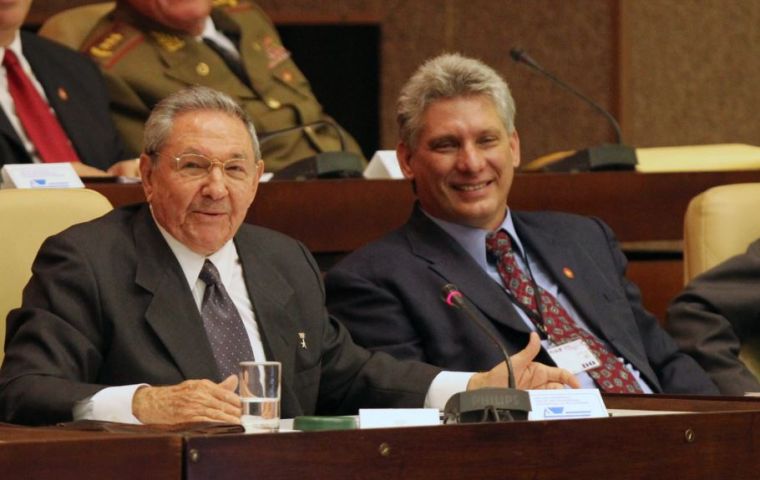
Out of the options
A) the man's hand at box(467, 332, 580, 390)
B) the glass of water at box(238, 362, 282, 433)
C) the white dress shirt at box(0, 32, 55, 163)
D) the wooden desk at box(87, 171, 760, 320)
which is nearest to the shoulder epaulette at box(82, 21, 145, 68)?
the white dress shirt at box(0, 32, 55, 163)

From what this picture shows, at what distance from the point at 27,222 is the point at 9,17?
1.37 meters

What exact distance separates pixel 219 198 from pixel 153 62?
6.16 feet

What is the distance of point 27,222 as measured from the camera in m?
2.84

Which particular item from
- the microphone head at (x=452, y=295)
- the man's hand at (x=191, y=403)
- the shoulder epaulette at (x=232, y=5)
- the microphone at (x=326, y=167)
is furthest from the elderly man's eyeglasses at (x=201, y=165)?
the shoulder epaulette at (x=232, y=5)

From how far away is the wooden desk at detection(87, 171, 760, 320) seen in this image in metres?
3.73

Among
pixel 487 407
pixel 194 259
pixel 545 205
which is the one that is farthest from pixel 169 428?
pixel 545 205

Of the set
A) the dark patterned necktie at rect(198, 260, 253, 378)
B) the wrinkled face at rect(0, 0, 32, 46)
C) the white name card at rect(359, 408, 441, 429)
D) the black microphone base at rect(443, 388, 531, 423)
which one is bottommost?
the white name card at rect(359, 408, 441, 429)

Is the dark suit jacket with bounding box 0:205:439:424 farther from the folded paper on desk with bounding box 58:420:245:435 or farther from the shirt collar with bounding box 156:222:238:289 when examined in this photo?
the folded paper on desk with bounding box 58:420:245:435

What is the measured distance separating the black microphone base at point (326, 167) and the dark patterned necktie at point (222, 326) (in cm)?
111

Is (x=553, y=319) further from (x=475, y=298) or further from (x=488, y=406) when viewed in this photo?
(x=488, y=406)

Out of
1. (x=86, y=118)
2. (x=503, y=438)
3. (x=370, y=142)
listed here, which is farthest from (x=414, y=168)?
(x=370, y=142)

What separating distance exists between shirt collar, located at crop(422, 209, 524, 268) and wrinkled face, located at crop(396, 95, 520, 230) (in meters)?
0.02

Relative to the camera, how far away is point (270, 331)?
9.07 feet

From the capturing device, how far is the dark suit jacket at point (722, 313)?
10.9 feet
